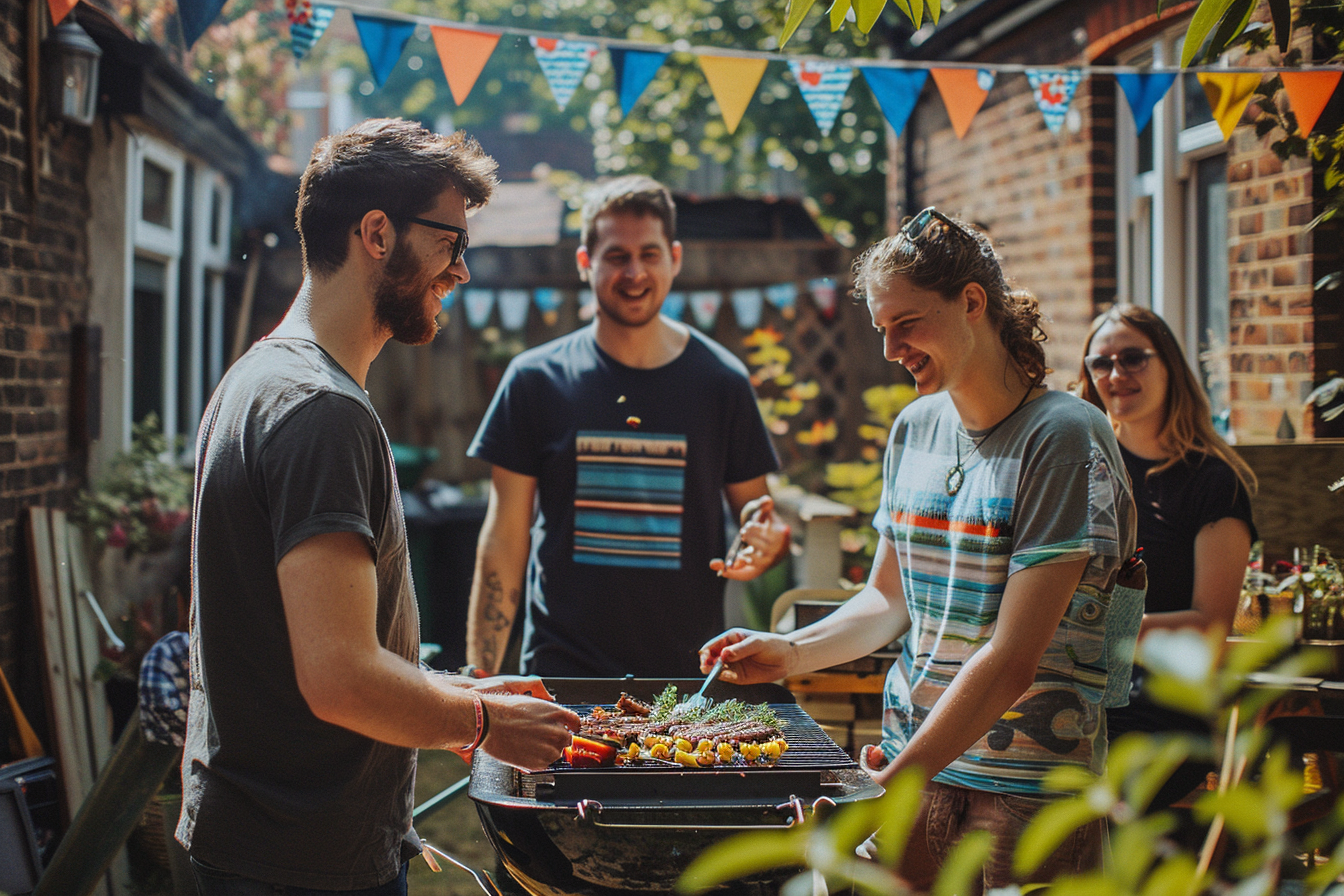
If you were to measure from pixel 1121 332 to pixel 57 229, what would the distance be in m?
3.88

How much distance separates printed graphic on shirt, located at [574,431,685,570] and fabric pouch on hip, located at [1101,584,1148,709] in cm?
133

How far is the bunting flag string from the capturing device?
3.82 meters

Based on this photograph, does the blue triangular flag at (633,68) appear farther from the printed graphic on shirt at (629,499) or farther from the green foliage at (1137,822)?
the green foliage at (1137,822)

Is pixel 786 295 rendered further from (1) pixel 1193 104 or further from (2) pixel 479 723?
(2) pixel 479 723

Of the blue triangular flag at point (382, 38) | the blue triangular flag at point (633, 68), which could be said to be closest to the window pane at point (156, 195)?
the blue triangular flag at point (382, 38)

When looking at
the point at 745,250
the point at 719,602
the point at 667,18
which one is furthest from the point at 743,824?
the point at 667,18

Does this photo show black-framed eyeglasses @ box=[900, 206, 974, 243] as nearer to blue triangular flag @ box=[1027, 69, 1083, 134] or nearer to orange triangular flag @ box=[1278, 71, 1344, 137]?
orange triangular flag @ box=[1278, 71, 1344, 137]

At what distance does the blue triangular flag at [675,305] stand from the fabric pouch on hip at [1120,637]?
6.53m

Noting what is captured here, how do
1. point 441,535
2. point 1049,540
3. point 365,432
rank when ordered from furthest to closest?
point 441,535, point 1049,540, point 365,432

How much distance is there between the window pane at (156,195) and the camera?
534cm

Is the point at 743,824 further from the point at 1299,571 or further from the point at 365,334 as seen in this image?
the point at 1299,571

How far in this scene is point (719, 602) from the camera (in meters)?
3.23

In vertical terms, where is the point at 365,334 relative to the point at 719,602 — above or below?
above

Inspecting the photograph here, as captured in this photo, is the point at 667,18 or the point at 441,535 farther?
the point at 667,18
